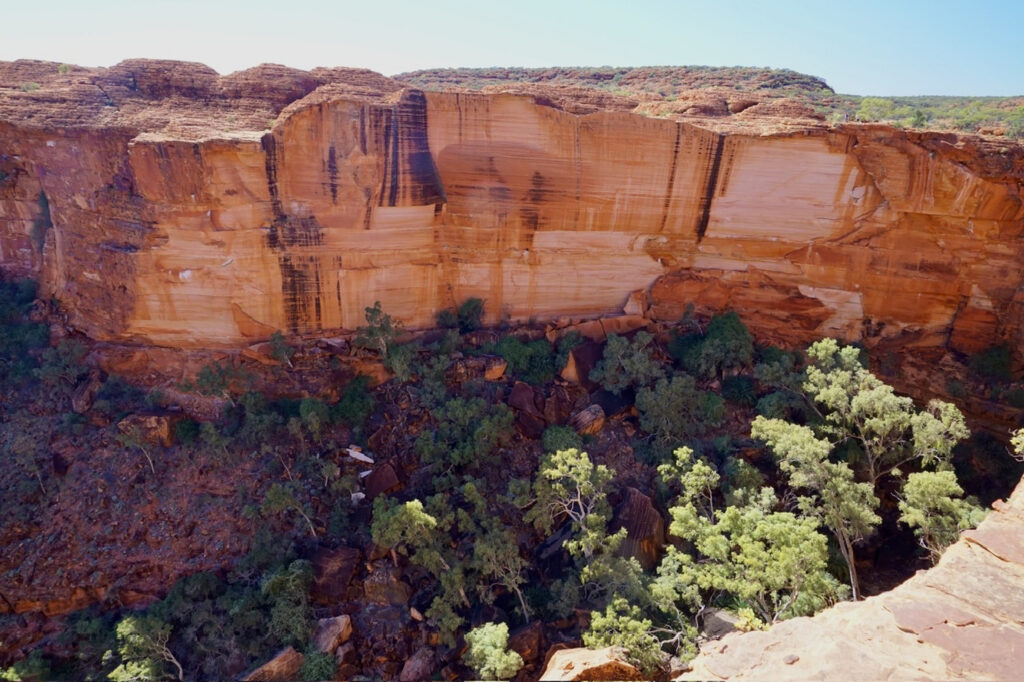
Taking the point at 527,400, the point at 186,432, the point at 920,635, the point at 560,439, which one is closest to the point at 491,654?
the point at 560,439

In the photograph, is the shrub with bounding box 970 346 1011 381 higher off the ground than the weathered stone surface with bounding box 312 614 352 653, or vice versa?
the shrub with bounding box 970 346 1011 381

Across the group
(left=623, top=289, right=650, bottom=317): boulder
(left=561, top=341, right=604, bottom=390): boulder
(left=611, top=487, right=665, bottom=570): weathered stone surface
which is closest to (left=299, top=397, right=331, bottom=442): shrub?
(left=561, top=341, right=604, bottom=390): boulder

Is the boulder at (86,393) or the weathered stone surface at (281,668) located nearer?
the weathered stone surface at (281,668)

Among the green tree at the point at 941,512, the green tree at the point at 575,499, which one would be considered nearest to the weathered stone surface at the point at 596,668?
the green tree at the point at 575,499

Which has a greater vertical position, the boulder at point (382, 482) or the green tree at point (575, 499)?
the green tree at point (575, 499)

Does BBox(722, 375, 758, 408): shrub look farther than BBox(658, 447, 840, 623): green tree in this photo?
Yes

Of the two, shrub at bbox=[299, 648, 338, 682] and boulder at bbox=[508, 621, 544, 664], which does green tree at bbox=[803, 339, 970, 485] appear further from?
shrub at bbox=[299, 648, 338, 682]

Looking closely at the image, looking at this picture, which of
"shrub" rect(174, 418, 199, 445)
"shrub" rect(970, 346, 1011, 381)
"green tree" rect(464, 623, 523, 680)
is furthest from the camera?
"shrub" rect(970, 346, 1011, 381)

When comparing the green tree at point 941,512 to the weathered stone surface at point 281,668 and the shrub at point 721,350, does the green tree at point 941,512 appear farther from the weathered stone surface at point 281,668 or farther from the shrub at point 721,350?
the weathered stone surface at point 281,668
